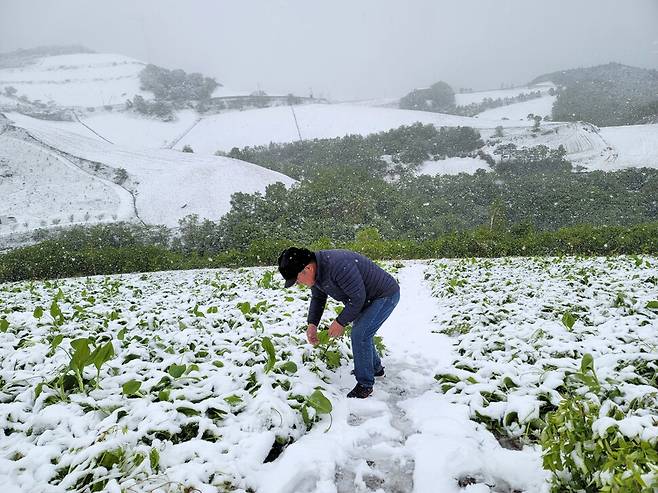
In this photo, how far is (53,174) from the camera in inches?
2119

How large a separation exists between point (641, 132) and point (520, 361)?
95894 millimetres

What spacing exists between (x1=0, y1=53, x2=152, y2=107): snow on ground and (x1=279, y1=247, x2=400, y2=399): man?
13793 cm

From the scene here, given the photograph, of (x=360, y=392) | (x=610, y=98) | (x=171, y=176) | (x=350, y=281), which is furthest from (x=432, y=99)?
(x=360, y=392)

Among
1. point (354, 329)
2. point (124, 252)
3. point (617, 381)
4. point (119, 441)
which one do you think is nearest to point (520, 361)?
point (617, 381)

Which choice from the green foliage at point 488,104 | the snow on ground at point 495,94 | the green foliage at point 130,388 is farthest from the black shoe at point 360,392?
the snow on ground at point 495,94

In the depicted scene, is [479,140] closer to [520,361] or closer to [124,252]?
[124,252]

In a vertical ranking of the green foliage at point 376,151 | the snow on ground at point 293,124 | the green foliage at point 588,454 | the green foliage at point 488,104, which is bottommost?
the green foliage at point 588,454

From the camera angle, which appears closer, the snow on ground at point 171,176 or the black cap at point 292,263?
the black cap at point 292,263

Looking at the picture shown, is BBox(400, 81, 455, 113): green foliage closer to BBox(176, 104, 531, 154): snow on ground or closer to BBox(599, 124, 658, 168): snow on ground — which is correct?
BBox(176, 104, 531, 154): snow on ground

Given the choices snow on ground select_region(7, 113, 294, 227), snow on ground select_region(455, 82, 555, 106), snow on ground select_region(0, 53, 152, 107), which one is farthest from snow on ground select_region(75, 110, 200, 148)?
snow on ground select_region(455, 82, 555, 106)

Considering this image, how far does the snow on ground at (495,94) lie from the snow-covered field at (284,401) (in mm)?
161903

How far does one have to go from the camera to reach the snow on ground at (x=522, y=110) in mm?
112375

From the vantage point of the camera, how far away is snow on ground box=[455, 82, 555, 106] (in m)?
148

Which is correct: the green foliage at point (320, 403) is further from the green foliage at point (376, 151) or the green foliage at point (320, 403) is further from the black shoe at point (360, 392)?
the green foliage at point (376, 151)
